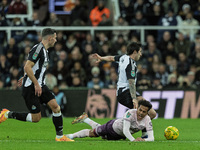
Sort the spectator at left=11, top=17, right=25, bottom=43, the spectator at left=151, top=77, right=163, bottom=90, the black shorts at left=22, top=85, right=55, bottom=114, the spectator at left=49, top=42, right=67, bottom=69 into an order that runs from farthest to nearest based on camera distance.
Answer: the spectator at left=11, top=17, right=25, bottom=43 < the spectator at left=49, top=42, right=67, bottom=69 < the spectator at left=151, top=77, right=163, bottom=90 < the black shorts at left=22, top=85, right=55, bottom=114

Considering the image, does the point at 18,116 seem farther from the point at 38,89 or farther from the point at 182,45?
the point at 182,45

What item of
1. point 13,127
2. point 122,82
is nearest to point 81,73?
point 13,127

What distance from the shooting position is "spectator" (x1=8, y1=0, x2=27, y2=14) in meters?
23.1

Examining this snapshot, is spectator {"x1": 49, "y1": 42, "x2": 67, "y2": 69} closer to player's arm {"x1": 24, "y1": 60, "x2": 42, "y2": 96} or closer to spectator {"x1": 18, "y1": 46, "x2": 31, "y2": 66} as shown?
spectator {"x1": 18, "y1": 46, "x2": 31, "y2": 66}

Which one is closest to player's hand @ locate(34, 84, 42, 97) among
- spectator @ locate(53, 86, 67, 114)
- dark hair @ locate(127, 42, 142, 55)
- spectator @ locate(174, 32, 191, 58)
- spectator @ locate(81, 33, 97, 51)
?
dark hair @ locate(127, 42, 142, 55)

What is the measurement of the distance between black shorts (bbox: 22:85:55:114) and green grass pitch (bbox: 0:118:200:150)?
695 millimetres

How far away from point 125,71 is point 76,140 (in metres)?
1.79

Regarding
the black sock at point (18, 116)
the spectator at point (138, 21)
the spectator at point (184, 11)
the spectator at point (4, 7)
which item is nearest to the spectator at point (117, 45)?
the spectator at point (138, 21)

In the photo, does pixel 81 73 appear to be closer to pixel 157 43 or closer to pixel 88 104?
pixel 88 104

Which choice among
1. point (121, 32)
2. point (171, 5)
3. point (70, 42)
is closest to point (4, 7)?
point (70, 42)

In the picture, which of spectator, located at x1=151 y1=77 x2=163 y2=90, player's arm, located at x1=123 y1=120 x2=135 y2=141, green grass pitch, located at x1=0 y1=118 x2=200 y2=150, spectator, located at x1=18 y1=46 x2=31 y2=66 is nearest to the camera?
green grass pitch, located at x1=0 y1=118 x2=200 y2=150

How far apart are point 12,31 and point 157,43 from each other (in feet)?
18.1

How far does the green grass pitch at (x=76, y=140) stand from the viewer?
416 inches

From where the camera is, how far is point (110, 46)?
71.7 feet
